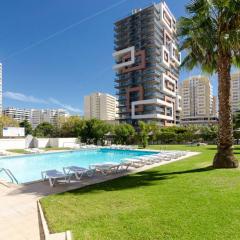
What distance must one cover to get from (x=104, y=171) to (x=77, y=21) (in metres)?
14.3

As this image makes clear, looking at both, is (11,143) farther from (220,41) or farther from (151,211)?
(151,211)

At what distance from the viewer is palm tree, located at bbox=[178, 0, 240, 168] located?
11133 millimetres

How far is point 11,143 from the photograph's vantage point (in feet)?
108

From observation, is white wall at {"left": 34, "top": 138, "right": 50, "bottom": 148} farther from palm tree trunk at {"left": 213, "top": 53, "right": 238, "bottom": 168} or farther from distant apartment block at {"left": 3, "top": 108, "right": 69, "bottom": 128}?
distant apartment block at {"left": 3, "top": 108, "right": 69, "bottom": 128}

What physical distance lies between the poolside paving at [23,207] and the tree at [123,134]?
28934mm

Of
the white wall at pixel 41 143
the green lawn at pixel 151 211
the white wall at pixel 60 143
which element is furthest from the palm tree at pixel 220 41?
the white wall at pixel 41 143

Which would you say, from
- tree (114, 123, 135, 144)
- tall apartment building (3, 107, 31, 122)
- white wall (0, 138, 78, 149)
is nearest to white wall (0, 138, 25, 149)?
white wall (0, 138, 78, 149)

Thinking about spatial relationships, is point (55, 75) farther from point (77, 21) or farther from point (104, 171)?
point (104, 171)

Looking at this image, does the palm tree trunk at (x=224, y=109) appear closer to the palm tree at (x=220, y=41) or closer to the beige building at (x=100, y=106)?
the palm tree at (x=220, y=41)

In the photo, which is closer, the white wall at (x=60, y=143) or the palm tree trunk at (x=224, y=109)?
the palm tree trunk at (x=224, y=109)

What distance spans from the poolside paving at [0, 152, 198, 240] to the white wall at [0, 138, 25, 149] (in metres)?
24.2

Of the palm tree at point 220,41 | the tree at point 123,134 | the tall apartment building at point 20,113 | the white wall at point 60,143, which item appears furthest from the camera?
the tall apartment building at point 20,113

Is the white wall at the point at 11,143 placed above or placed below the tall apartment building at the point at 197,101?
below

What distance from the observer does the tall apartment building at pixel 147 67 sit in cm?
7106
